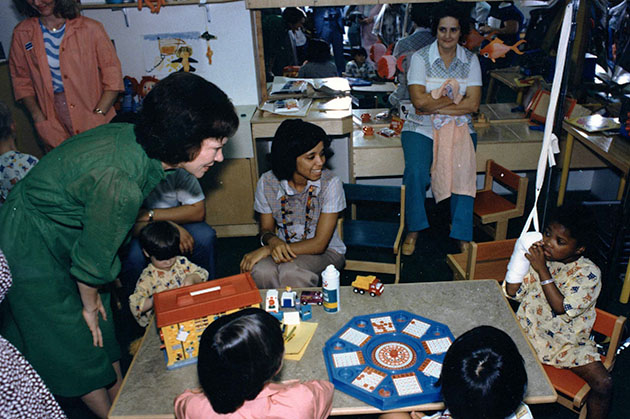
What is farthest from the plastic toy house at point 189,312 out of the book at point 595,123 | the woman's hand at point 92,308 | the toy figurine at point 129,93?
the book at point 595,123

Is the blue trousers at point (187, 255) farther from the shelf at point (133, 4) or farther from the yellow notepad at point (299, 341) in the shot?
the shelf at point (133, 4)

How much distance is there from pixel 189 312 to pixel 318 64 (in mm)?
3847

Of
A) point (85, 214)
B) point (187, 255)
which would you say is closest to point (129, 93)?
point (187, 255)

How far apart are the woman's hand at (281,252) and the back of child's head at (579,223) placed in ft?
3.87

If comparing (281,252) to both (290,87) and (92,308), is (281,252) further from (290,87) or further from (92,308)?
(290,87)

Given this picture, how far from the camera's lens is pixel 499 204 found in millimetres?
3469

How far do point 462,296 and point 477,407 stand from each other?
2.26 ft

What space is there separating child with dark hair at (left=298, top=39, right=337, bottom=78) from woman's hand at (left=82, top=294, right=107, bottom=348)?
3.59 meters

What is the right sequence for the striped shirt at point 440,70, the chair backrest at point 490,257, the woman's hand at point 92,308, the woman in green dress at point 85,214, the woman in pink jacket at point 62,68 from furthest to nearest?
the striped shirt at point 440,70 → the woman in pink jacket at point 62,68 → the chair backrest at point 490,257 → the woman's hand at point 92,308 → the woman in green dress at point 85,214

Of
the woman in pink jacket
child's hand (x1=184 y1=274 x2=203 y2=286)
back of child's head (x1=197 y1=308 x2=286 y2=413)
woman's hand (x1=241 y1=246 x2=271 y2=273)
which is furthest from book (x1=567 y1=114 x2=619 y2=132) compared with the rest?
the woman in pink jacket

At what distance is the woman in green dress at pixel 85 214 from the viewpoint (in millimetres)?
1500

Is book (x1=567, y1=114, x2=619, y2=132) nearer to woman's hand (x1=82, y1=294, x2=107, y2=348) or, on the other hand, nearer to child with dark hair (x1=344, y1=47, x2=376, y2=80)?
child with dark hair (x1=344, y1=47, x2=376, y2=80)

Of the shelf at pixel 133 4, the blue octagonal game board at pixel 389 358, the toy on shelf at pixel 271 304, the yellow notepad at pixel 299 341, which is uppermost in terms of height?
the shelf at pixel 133 4

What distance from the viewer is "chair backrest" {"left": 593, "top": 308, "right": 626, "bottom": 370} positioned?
6.01 ft
